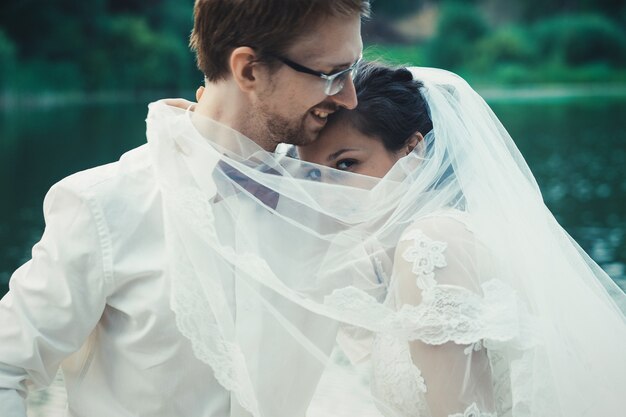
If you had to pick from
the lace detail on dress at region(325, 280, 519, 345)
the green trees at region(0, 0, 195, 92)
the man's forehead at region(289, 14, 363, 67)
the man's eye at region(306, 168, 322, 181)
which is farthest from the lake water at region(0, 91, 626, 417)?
the man's forehead at region(289, 14, 363, 67)

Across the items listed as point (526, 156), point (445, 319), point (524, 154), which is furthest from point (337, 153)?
point (524, 154)

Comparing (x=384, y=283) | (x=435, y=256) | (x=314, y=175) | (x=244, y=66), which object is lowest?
(x=384, y=283)

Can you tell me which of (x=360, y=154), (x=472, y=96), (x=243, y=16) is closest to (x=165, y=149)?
(x=243, y=16)

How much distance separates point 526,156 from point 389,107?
1893cm

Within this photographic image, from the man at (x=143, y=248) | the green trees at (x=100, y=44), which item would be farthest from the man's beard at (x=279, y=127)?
the green trees at (x=100, y=44)

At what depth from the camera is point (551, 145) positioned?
23078mm

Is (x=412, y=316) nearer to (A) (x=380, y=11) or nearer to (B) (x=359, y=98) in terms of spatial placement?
(B) (x=359, y=98)

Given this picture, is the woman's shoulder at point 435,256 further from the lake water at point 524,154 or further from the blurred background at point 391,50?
the blurred background at point 391,50

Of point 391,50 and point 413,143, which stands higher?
point 391,50

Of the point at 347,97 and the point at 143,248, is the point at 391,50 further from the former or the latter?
the point at 143,248

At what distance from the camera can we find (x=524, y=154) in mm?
21297

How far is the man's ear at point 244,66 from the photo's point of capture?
7.29ft

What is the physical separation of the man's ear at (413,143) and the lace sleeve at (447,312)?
39cm

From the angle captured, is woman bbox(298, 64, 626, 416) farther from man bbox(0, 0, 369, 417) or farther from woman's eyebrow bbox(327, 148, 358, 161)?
man bbox(0, 0, 369, 417)
